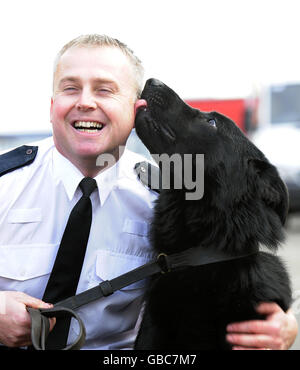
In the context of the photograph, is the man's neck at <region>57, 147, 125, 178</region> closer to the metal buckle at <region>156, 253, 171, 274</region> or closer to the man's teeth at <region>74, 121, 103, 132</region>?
the man's teeth at <region>74, 121, 103, 132</region>

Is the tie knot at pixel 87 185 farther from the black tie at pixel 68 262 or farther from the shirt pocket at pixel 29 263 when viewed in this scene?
the shirt pocket at pixel 29 263

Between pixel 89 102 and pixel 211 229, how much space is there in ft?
2.32

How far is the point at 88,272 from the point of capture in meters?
→ 2.02

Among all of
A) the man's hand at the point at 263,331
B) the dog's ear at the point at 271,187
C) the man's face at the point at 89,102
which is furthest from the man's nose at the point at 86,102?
the man's hand at the point at 263,331

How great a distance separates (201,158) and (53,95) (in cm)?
70

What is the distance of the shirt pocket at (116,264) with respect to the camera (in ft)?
6.66

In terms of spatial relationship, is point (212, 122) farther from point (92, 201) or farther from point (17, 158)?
point (17, 158)

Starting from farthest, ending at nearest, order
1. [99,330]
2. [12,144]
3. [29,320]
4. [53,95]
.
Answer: [12,144]
[53,95]
[99,330]
[29,320]

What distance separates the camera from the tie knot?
2.05 metres

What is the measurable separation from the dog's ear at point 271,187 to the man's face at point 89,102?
0.59m

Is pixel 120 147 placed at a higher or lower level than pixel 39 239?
higher
